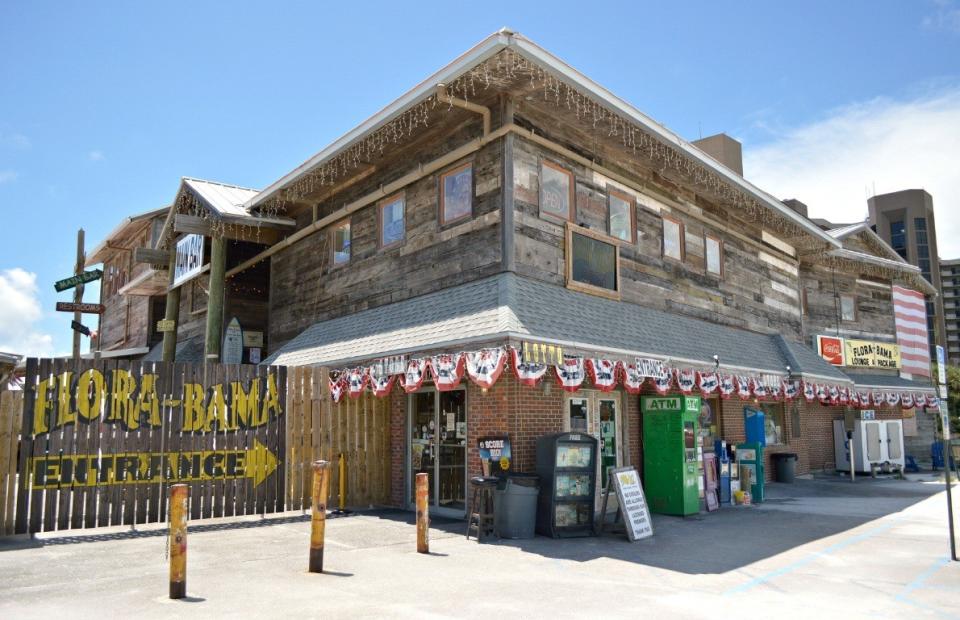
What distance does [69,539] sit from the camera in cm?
957

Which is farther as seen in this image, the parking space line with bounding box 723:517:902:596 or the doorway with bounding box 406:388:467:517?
the doorway with bounding box 406:388:467:517

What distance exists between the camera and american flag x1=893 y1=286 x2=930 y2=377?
84.1ft

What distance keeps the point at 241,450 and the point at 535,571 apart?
5862mm

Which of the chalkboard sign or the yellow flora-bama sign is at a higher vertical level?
the yellow flora-bama sign

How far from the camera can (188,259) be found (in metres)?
20.7

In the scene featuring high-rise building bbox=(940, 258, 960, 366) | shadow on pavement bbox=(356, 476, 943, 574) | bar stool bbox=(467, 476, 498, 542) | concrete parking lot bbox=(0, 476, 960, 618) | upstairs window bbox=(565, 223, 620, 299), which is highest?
high-rise building bbox=(940, 258, 960, 366)

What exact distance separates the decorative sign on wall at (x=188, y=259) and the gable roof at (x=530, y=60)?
301 centimetres

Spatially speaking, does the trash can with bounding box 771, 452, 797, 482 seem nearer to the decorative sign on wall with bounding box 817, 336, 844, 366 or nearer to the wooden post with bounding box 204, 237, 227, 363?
the decorative sign on wall with bounding box 817, 336, 844, 366

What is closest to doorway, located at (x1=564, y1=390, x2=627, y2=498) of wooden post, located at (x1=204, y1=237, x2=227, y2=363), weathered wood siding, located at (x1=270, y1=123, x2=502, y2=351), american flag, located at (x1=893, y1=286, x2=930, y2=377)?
weathered wood siding, located at (x1=270, y1=123, x2=502, y2=351)

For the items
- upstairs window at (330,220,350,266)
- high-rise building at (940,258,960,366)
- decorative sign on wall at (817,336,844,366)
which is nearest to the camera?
upstairs window at (330,220,350,266)

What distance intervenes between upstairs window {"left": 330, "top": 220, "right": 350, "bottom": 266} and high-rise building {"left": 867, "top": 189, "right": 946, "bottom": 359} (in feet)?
258

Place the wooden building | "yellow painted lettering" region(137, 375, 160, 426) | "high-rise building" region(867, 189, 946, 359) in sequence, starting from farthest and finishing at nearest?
"high-rise building" region(867, 189, 946, 359) < the wooden building < "yellow painted lettering" region(137, 375, 160, 426)

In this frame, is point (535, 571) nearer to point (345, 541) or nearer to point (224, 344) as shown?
point (345, 541)

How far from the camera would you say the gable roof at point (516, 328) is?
1059 centimetres
